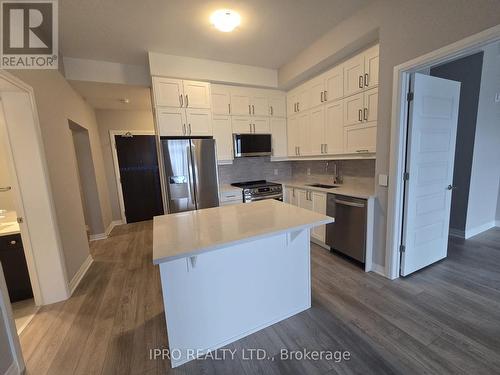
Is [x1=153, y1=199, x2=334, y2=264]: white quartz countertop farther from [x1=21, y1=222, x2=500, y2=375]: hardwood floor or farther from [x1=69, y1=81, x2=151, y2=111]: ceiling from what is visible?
[x1=69, y1=81, x2=151, y2=111]: ceiling

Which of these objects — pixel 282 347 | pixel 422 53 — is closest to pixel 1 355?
pixel 282 347

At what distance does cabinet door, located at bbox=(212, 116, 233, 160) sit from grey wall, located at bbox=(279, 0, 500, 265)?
5.24 feet

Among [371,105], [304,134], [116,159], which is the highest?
[371,105]

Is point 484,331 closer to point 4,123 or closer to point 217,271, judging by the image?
point 217,271

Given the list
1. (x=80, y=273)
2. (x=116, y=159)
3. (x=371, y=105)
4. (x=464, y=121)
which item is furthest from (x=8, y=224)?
(x=464, y=121)

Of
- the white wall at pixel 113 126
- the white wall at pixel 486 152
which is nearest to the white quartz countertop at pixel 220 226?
the white wall at pixel 486 152

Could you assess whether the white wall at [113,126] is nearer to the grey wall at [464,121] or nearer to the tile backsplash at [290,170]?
the tile backsplash at [290,170]

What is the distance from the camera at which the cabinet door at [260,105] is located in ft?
12.6

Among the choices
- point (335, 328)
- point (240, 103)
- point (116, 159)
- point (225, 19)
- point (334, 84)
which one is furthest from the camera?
point (116, 159)

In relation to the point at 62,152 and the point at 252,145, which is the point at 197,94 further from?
the point at 62,152

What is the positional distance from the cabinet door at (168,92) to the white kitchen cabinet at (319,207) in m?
2.42

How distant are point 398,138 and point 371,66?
0.96 meters

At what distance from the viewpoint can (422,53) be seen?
187 centimetres

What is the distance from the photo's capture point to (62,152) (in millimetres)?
2668
